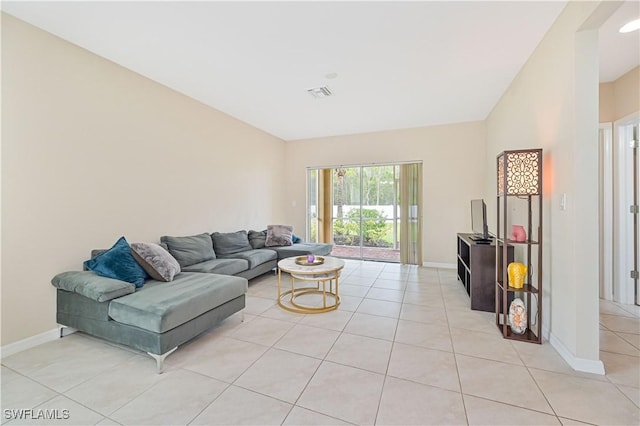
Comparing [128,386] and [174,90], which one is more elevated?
[174,90]

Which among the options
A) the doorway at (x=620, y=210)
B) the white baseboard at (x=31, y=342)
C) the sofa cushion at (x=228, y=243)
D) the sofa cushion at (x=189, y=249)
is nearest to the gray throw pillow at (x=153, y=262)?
the sofa cushion at (x=189, y=249)

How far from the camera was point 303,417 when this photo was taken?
1.49 metres

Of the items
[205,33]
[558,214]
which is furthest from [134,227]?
[558,214]

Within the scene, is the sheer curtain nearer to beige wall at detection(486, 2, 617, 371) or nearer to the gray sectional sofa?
beige wall at detection(486, 2, 617, 371)

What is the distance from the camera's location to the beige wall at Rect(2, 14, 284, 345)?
2.18 metres

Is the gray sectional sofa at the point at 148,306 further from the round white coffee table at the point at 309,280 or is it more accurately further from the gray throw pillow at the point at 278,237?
the gray throw pillow at the point at 278,237

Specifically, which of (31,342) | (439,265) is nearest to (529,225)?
(439,265)

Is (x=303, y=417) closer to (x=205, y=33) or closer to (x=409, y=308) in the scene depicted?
(x=409, y=308)

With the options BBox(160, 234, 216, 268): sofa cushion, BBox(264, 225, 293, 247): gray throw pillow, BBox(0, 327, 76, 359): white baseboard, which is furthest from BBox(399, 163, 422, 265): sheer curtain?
BBox(0, 327, 76, 359): white baseboard

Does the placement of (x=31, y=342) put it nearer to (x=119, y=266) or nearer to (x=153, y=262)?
(x=119, y=266)

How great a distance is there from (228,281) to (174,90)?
2.76 metres

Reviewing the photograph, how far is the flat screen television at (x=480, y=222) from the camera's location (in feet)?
11.2

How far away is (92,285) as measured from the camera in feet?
7.11

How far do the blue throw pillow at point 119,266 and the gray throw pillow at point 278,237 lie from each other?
93.9 inches
